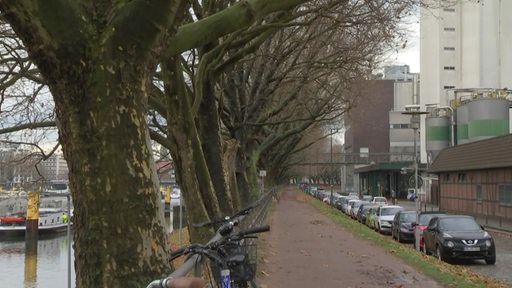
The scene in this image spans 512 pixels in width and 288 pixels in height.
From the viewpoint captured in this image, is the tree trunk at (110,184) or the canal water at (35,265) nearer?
the tree trunk at (110,184)

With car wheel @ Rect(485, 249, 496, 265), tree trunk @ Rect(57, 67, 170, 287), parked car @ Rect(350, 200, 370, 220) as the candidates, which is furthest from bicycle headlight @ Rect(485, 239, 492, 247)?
parked car @ Rect(350, 200, 370, 220)

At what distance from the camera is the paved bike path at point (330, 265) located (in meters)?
11.2

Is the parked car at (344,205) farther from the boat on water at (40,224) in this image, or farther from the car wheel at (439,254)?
the car wheel at (439,254)

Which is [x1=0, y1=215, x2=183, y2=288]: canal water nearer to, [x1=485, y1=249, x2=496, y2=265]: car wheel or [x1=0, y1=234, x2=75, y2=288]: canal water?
[x1=0, y1=234, x2=75, y2=288]: canal water

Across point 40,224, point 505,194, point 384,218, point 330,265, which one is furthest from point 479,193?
point 40,224

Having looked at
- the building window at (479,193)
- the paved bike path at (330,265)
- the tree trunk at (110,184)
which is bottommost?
the paved bike path at (330,265)

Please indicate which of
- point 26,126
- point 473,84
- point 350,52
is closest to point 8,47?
point 26,126

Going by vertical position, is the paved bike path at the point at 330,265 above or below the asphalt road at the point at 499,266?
above

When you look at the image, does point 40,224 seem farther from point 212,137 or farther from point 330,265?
point 330,265

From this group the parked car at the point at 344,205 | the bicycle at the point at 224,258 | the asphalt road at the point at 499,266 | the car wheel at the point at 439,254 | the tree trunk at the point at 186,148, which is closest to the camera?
the bicycle at the point at 224,258

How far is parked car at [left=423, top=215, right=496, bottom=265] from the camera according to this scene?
18031 millimetres

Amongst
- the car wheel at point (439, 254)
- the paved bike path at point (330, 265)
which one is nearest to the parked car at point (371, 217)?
the paved bike path at point (330, 265)

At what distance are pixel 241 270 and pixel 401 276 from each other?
781cm

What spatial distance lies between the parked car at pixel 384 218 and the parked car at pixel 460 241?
11.6 m
